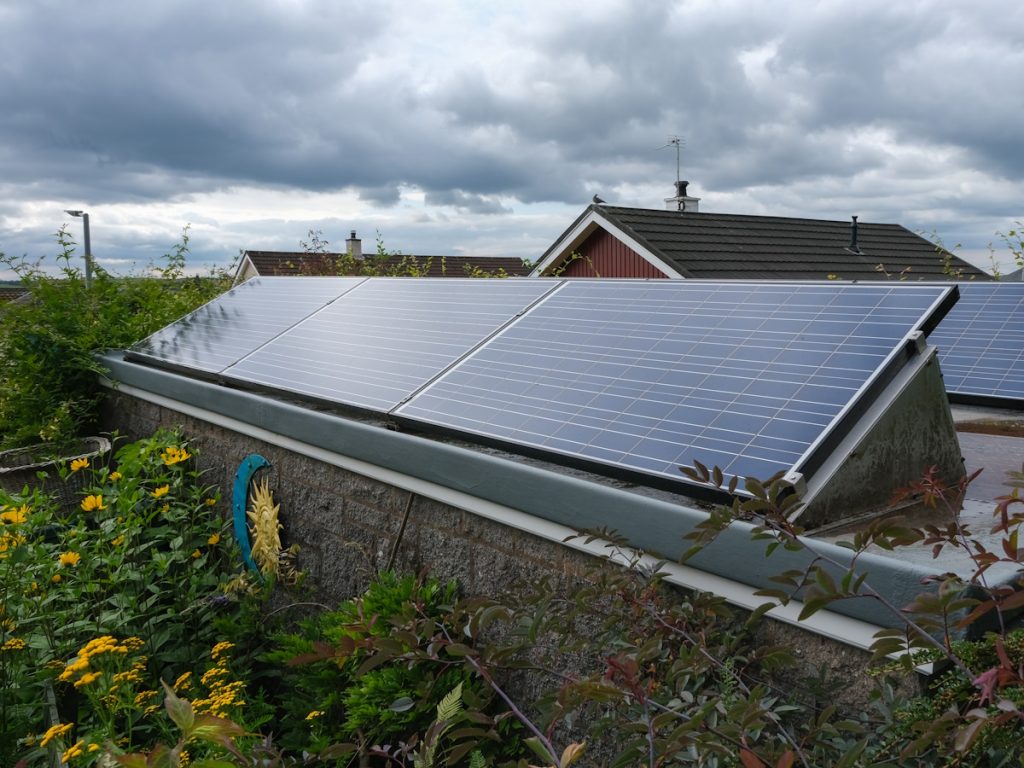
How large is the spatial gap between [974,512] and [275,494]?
3432 mm

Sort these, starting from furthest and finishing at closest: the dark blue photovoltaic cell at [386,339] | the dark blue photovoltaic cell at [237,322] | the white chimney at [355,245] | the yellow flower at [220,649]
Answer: the white chimney at [355,245] < the dark blue photovoltaic cell at [237,322] < the dark blue photovoltaic cell at [386,339] < the yellow flower at [220,649]

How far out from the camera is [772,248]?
53.5ft

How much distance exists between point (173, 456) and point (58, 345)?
278cm

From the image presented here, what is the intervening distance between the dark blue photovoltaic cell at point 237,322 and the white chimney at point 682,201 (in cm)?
1513

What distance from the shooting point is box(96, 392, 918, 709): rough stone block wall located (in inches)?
91.2

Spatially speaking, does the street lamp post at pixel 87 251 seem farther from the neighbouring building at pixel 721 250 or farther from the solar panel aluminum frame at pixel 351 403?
the neighbouring building at pixel 721 250

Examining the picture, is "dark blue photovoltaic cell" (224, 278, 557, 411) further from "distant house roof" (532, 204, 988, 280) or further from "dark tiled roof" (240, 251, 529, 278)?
"distant house roof" (532, 204, 988, 280)

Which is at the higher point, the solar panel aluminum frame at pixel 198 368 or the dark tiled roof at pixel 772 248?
the dark tiled roof at pixel 772 248

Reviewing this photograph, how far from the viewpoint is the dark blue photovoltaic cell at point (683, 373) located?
2762mm

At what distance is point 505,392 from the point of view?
3.70 meters

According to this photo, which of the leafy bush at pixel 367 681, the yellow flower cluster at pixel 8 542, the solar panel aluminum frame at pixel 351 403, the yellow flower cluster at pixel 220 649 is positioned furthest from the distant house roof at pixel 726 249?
the yellow flower cluster at pixel 8 542

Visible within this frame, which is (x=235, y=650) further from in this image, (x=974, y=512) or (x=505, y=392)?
(x=974, y=512)

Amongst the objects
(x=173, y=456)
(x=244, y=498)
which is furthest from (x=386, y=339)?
(x=173, y=456)

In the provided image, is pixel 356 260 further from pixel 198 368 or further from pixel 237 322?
pixel 198 368
